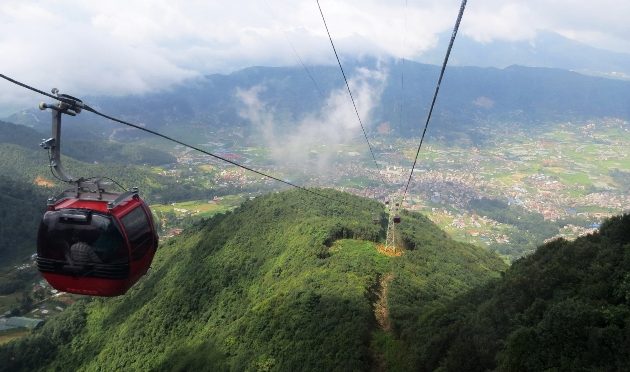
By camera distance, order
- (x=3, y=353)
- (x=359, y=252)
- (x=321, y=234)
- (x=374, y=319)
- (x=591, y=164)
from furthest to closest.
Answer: (x=591, y=164)
(x=3, y=353)
(x=321, y=234)
(x=359, y=252)
(x=374, y=319)

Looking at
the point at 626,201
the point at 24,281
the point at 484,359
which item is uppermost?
the point at 484,359

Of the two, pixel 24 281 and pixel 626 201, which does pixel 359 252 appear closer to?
pixel 24 281

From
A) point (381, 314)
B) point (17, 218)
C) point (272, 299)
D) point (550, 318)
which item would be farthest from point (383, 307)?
point (17, 218)

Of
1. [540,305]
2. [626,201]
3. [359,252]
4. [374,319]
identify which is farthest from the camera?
[626,201]

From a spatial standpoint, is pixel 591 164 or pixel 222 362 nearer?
pixel 222 362

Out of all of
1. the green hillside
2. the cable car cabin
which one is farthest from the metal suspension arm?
the green hillside

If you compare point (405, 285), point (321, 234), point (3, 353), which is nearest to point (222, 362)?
A: point (405, 285)

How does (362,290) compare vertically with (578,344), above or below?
below
